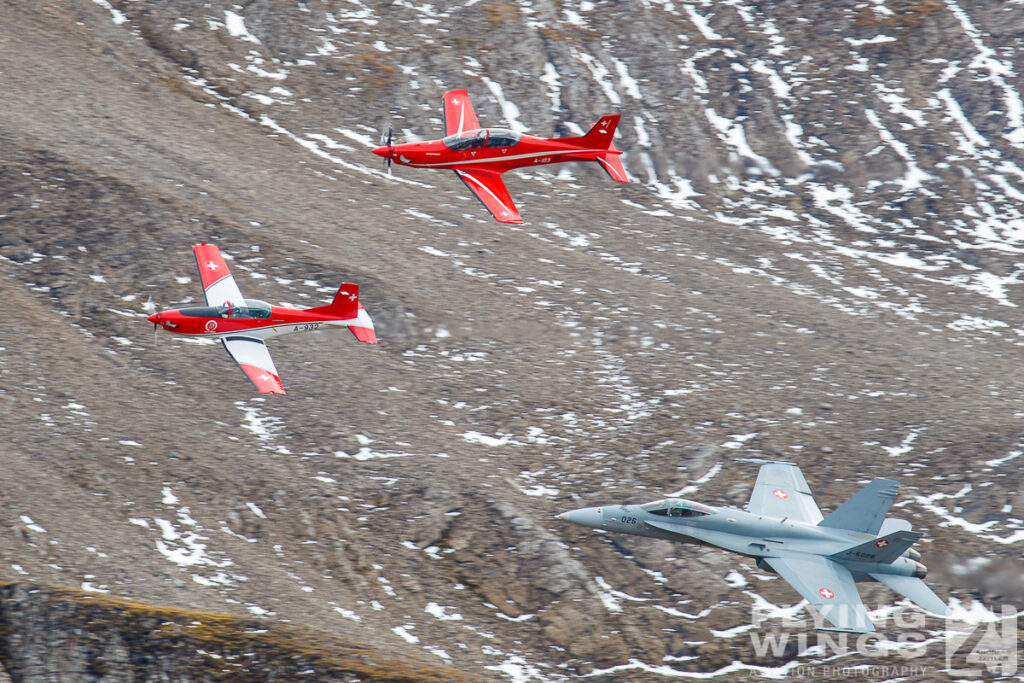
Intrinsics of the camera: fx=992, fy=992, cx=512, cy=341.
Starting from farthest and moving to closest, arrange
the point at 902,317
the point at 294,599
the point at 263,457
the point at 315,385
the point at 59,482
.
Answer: the point at 902,317
the point at 315,385
the point at 263,457
the point at 59,482
the point at 294,599

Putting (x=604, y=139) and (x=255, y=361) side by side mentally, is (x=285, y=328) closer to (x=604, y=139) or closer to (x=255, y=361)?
(x=255, y=361)

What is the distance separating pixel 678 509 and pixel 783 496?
109 inches

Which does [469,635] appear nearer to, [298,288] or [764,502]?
[764,502]

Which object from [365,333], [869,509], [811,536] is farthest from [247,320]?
[869,509]

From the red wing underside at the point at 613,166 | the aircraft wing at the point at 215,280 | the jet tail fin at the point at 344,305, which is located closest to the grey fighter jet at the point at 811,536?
the jet tail fin at the point at 344,305

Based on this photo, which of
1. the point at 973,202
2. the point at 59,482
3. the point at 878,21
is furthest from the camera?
the point at 878,21

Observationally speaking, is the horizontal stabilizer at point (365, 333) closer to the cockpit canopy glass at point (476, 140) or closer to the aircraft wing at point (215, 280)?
the aircraft wing at point (215, 280)

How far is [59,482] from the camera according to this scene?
78.6ft

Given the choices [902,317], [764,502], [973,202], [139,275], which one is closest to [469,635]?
[764,502]

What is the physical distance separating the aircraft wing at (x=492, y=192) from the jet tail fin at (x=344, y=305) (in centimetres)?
483

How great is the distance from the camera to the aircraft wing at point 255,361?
2355cm

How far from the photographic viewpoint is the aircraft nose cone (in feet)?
72.4

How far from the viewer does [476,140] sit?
1179 inches

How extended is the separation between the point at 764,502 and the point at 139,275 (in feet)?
68.9
